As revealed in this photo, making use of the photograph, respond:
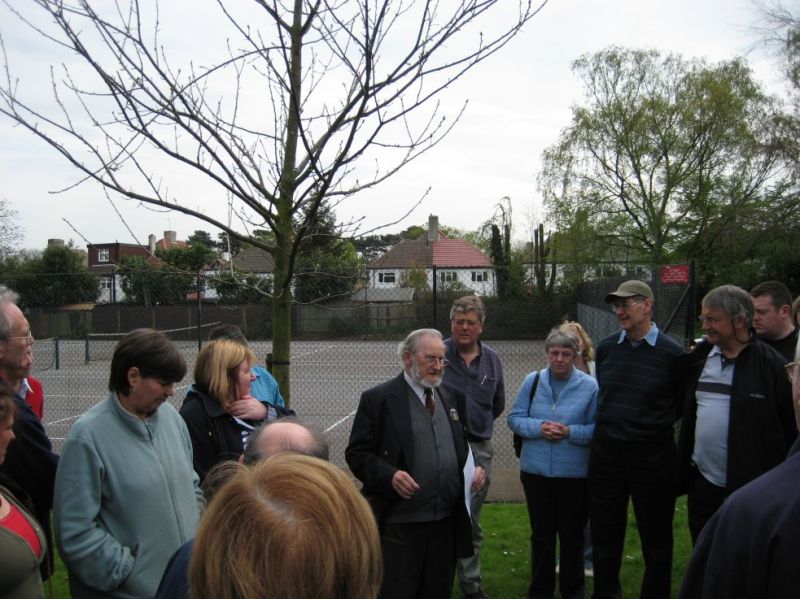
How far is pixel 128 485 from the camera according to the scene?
2906mm

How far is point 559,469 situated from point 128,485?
9.77 ft

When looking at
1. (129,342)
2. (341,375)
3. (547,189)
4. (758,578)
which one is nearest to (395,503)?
(129,342)

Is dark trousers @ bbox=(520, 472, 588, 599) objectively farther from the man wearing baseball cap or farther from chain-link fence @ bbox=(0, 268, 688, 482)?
chain-link fence @ bbox=(0, 268, 688, 482)

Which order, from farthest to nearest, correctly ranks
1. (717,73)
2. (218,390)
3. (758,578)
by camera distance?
(717,73) < (218,390) < (758,578)

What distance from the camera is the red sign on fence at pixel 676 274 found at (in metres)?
7.95

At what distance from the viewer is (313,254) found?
17.5ft

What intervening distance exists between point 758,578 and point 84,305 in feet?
36.4

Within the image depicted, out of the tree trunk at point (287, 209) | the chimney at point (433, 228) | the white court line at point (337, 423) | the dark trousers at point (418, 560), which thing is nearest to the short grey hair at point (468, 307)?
the tree trunk at point (287, 209)

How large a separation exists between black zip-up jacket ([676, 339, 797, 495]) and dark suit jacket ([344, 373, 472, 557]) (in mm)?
1530

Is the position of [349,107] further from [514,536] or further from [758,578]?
[514,536]

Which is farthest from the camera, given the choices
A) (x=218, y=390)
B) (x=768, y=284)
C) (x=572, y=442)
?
(x=768, y=284)

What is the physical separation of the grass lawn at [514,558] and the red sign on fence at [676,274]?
8.10 feet

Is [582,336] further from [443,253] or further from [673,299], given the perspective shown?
[443,253]

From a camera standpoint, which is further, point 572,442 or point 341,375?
point 341,375
